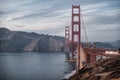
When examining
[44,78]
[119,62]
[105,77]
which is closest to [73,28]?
[44,78]

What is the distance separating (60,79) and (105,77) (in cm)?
2910

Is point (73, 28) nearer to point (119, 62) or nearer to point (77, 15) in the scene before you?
point (77, 15)

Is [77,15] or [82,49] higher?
[77,15]

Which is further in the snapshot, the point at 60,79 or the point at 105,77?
the point at 60,79

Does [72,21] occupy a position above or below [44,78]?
above

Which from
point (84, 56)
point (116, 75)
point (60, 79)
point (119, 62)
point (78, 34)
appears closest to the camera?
point (116, 75)

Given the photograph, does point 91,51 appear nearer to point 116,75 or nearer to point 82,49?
point 82,49

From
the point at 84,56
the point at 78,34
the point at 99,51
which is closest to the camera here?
the point at 99,51

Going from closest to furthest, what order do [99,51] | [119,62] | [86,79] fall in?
[86,79]
[119,62]
[99,51]

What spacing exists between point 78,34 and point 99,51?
43699 mm

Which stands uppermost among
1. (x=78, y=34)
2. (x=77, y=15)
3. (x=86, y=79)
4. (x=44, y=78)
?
(x=77, y=15)

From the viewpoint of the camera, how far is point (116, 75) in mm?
23047

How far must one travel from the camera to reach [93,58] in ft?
172

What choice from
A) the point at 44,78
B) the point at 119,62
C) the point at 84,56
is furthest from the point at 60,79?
the point at 119,62
